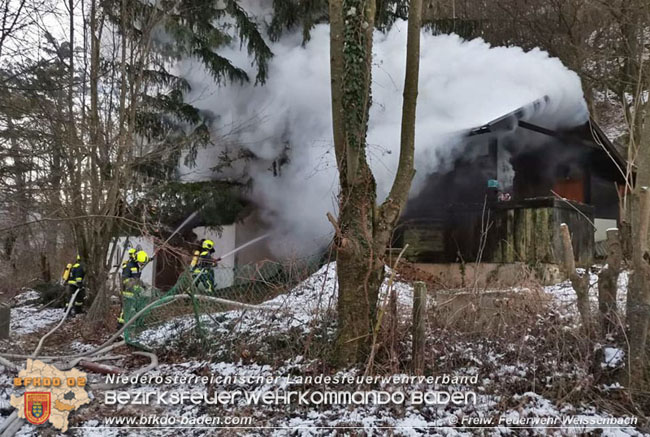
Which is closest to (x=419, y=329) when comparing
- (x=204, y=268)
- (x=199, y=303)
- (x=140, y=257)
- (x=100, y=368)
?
(x=199, y=303)

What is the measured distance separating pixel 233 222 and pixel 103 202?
11.7 ft

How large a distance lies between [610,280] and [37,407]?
5.37 m

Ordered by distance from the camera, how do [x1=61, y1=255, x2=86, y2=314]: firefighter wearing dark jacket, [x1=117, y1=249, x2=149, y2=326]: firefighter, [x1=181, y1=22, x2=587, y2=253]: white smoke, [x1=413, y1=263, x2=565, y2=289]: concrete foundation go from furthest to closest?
1. [x1=181, y1=22, x2=587, y2=253]: white smoke
2. [x1=61, y1=255, x2=86, y2=314]: firefighter wearing dark jacket
3. [x1=413, y1=263, x2=565, y2=289]: concrete foundation
4. [x1=117, y1=249, x2=149, y2=326]: firefighter

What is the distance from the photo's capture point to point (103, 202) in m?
10.3

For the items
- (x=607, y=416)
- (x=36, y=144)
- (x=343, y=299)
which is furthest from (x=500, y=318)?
(x=36, y=144)

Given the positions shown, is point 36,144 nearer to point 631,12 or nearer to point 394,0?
point 394,0

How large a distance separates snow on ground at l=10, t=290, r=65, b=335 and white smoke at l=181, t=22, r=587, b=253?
4628 millimetres

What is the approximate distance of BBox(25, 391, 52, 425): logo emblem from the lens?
4195mm

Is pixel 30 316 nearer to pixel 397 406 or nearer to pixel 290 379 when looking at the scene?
pixel 290 379

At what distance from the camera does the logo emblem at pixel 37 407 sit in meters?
4.20

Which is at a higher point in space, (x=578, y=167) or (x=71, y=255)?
(x=578, y=167)

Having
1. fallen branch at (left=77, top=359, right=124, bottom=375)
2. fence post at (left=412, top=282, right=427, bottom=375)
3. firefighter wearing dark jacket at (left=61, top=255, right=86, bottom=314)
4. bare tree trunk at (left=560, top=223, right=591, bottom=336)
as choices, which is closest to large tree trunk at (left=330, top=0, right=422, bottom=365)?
fence post at (left=412, top=282, right=427, bottom=375)

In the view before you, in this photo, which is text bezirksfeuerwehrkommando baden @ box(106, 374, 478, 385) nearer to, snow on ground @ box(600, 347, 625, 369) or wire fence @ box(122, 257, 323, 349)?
wire fence @ box(122, 257, 323, 349)

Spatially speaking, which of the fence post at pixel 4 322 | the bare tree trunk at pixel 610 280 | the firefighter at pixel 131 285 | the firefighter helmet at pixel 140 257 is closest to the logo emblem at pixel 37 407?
the firefighter at pixel 131 285
